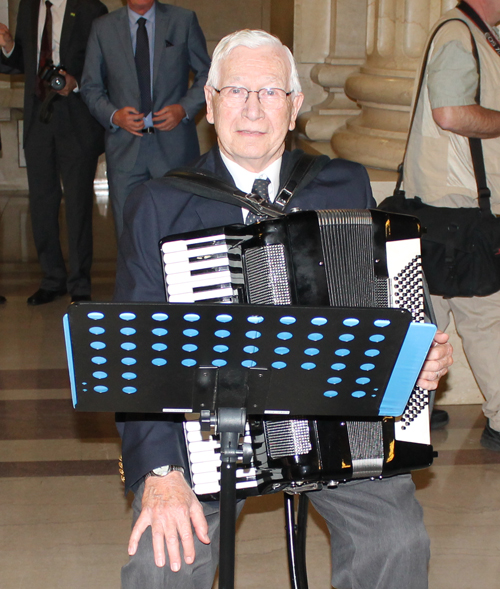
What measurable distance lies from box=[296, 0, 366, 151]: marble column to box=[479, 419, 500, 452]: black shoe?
9.27 ft

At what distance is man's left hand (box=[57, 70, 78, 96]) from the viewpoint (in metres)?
4.84

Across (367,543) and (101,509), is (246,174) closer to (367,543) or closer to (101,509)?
(367,543)

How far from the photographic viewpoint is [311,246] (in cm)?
171

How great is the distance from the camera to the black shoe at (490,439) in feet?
11.1

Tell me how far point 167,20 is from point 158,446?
11.5 ft

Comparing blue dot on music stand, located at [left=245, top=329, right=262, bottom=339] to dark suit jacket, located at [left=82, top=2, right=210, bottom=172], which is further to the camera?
dark suit jacket, located at [left=82, top=2, right=210, bottom=172]

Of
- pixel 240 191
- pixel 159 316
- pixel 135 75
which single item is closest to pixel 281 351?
pixel 159 316

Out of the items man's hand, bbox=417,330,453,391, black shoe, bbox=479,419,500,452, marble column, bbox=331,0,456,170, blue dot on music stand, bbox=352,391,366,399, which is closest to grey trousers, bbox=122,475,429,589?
man's hand, bbox=417,330,453,391

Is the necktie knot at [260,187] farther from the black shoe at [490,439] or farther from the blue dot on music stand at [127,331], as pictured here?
the black shoe at [490,439]

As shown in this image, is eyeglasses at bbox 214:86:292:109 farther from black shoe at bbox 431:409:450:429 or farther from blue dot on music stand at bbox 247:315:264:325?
black shoe at bbox 431:409:450:429

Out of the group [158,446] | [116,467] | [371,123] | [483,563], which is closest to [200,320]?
[158,446]

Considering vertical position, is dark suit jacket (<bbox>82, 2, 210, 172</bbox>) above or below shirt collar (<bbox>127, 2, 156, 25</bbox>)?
below

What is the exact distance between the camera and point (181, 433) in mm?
1903

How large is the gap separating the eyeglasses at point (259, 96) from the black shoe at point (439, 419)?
2.05 metres
